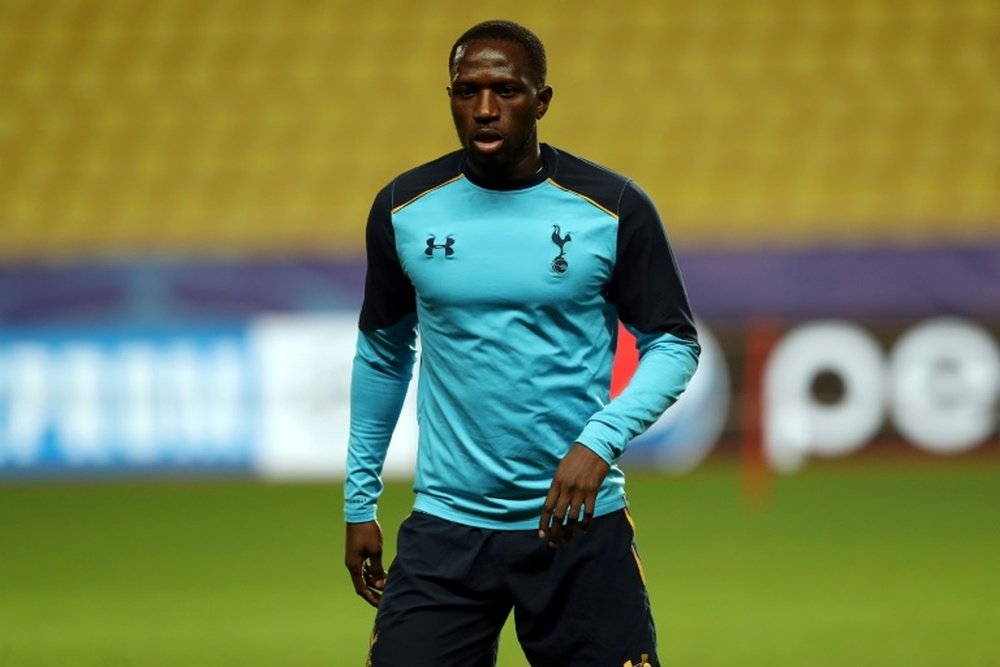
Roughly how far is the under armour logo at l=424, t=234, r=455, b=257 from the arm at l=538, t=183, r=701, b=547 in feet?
1.22

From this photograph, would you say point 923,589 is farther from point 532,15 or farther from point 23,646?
point 532,15

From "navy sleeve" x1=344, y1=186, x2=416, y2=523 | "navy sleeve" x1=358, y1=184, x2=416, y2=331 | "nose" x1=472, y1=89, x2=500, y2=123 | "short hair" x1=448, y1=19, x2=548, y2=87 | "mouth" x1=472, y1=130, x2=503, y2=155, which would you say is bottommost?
"navy sleeve" x1=344, y1=186, x2=416, y2=523

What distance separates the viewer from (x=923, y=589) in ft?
27.7

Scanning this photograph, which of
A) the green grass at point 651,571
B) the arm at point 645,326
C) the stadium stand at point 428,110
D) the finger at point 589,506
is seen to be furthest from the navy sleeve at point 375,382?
the stadium stand at point 428,110

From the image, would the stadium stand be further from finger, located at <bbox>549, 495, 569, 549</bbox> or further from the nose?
finger, located at <bbox>549, 495, 569, 549</bbox>

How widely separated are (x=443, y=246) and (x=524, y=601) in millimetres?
817

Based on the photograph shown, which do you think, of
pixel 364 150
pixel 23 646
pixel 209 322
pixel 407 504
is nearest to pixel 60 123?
pixel 364 150

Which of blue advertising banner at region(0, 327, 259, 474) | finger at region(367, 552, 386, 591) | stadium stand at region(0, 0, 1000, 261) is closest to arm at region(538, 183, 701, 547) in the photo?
finger at region(367, 552, 386, 591)

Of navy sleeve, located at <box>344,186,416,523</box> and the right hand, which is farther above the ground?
navy sleeve, located at <box>344,186,416,523</box>

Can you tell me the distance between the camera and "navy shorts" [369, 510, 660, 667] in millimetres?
3844


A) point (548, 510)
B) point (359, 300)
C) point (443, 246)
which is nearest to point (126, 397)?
point (359, 300)

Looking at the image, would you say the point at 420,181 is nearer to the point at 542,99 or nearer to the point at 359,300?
the point at 542,99

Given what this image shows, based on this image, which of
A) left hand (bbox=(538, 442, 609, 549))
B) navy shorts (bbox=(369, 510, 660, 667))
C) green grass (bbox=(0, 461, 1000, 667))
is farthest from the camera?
green grass (bbox=(0, 461, 1000, 667))

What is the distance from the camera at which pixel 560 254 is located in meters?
3.83
